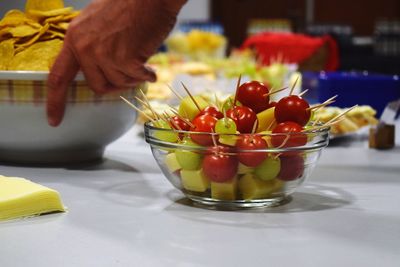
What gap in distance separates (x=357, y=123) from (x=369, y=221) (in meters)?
0.66

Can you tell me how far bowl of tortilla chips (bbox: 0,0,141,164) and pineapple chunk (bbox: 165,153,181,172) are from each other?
1.01 ft

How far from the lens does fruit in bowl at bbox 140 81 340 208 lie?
839 mm

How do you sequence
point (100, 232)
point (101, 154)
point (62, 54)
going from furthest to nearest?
point (101, 154), point (62, 54), point (100, 232)

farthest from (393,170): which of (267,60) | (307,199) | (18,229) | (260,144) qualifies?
(267,60)

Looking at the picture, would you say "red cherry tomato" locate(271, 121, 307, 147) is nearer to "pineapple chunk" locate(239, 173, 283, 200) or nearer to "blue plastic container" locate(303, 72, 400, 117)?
"pineapple chunk" locate(239, 173, 283, 200)

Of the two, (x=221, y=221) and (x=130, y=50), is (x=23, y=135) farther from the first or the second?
(x=221, y=221)

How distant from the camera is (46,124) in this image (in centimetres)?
115

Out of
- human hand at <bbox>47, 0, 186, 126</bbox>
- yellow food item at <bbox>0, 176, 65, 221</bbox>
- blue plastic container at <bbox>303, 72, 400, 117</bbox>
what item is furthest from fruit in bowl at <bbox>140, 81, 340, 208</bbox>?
blue plastic container at <bbox>303, 72, 400, 117</bbox>

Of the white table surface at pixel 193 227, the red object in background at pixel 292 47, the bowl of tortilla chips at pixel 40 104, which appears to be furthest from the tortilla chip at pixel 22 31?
the red object in background at pixel 292 47

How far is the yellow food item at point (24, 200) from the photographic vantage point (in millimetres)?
801

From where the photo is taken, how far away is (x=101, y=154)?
124cm

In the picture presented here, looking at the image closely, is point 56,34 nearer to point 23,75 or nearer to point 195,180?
point 23,75

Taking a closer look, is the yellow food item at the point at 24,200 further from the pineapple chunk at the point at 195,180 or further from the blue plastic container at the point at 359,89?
the blue plastic container at the point at 359,89

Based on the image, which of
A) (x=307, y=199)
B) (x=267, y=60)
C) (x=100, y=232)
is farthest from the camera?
(x=267, y=60)
